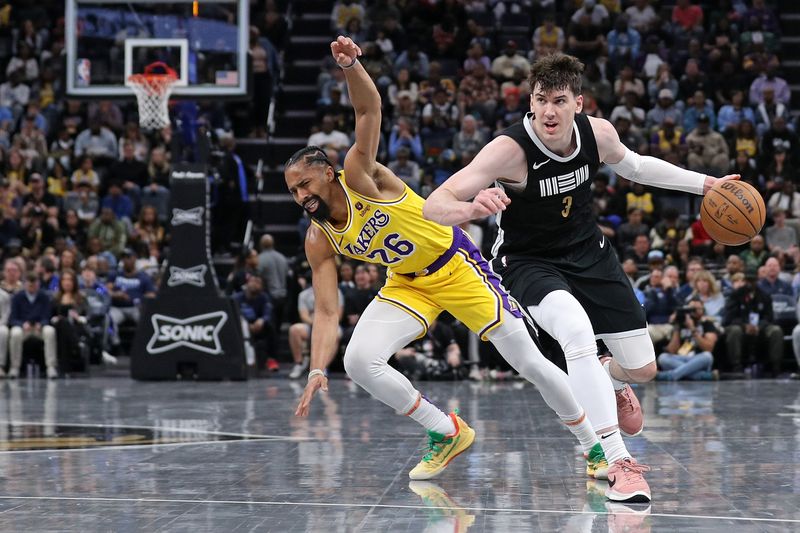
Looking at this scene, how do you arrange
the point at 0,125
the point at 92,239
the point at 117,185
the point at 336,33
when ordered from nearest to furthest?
the point at 92,239, the point at 117,185, the point at 0,125, the point at 336,33

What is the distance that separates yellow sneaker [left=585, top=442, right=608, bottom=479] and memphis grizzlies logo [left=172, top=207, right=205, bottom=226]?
9.44 metres

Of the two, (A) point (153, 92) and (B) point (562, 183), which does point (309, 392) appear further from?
(A) point (153, 92)

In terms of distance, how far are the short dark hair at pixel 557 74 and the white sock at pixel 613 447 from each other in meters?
1.64

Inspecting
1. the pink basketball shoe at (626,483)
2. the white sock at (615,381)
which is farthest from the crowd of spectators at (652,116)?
the pink basketball shoe at (626,483)

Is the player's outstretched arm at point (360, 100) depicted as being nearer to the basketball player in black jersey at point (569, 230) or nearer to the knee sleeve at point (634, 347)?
the basketball player in black jersey at point (569, 230)

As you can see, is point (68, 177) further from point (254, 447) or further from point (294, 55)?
point (254, 447)

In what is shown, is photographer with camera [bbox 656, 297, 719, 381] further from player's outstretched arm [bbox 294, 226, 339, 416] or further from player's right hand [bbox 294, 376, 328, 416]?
player's right hand [bbox 294, 376, 328, 416]

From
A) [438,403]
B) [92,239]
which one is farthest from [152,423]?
[92,239]

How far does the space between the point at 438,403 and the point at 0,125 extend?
11.8 meters

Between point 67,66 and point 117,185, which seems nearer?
point 67,66

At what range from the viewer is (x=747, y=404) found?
35.7ft

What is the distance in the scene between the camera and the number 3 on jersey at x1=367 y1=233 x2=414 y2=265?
6301 mm

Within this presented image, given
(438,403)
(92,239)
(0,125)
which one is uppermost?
(0,125)

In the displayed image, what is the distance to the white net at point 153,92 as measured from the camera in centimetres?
1498
